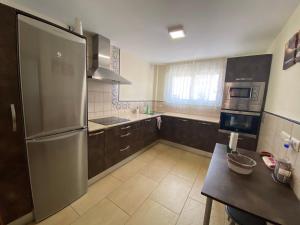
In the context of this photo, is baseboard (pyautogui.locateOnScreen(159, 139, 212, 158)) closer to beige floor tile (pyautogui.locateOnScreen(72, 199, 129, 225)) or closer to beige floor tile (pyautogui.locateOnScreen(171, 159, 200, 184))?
beige floor tile (pyautogui.locateOnScreen(171, 159, 200, 184))

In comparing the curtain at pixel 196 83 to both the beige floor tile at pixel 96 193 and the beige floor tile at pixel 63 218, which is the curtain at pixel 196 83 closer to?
the beige floor tile at pixel 96 193

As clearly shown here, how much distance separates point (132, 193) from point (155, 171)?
652 mm

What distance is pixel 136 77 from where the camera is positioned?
3.52 metres

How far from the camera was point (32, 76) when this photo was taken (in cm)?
118

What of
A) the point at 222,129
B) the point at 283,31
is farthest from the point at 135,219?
the point at 283,31

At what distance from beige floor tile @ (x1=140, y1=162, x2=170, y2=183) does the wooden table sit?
1.31 m

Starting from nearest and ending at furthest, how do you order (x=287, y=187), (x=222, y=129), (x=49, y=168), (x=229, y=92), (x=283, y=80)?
1. (x=287, y=187)
2. (x=49, y=168)
3. (x=283, y=80)
4. (x=229, y=92)
5. (x=222, y=129)

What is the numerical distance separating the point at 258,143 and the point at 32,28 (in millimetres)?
3336

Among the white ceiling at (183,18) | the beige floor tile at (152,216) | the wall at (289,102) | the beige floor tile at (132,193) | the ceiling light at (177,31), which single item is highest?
the white ceiling at (183,18)

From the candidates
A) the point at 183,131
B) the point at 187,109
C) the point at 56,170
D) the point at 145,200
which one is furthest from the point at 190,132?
the point at 56,170

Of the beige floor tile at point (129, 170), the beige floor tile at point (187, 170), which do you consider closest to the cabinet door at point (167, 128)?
the beige floor tile at point (187, 170)

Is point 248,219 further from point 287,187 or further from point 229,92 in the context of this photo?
point 229,92

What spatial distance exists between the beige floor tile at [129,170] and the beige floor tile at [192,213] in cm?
98

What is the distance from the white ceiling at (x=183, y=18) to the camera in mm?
1356
